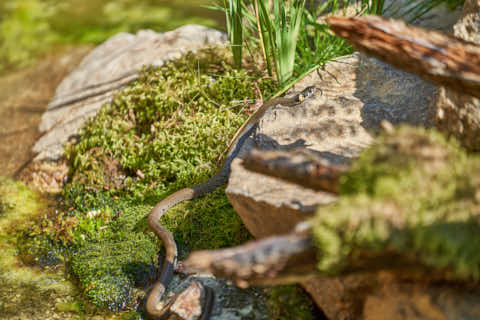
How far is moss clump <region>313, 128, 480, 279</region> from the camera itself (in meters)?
1.85

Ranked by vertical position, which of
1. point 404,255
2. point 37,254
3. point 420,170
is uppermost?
point 420,170

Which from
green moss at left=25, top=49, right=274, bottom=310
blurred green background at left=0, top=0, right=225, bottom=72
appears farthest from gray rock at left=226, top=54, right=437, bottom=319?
blurred green background at left=0, top=0, right=225, bottom=72

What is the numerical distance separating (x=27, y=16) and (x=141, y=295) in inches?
294

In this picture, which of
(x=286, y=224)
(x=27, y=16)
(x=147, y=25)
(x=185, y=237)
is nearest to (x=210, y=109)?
(x=185, y=237)

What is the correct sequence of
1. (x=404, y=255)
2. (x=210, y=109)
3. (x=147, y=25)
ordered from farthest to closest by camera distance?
(x=147, y=25)
(x=210, y=109)
(x=404, y=255)

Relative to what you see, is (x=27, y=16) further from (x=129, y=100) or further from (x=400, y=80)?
(x=400, y=80)

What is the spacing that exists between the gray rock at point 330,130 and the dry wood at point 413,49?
0.47 meters

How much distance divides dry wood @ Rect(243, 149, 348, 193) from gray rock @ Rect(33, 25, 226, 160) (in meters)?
3.80

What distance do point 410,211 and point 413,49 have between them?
995 millimetres

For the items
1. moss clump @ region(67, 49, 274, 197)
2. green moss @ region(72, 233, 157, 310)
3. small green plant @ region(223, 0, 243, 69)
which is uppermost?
small green plant @ region(223, 0, 243, 69)

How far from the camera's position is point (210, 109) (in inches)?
191

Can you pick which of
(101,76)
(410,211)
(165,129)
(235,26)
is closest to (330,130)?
(410,211)

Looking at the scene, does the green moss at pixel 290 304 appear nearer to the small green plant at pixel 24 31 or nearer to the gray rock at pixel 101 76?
the gray rock at pixel 101 76

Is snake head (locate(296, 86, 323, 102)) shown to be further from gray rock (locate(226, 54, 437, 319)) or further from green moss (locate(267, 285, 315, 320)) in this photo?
green moss (locate(267, 285, 315, 320))
